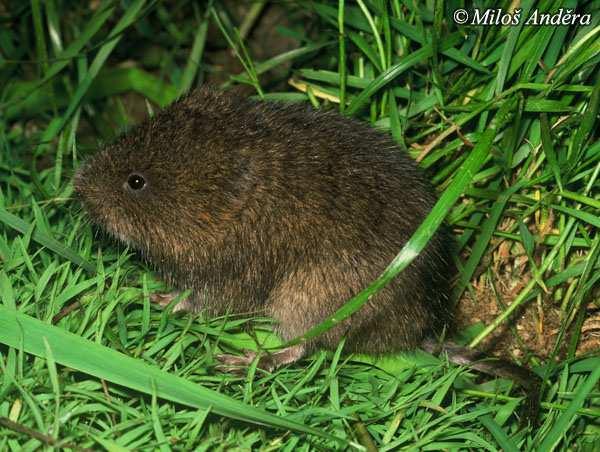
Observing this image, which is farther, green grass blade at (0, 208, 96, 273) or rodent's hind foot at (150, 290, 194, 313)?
rodent's hind foot at (150, 290, 194, 313)

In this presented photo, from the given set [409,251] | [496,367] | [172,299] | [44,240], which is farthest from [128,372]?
[496,367]

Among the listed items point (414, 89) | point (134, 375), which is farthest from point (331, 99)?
point (134, 375)

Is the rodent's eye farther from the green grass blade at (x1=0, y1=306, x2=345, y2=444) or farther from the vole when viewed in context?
the green grass blade at (x1=0, y1=306, x2=345, y2=444)

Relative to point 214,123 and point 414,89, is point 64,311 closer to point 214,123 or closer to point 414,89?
point 214,123

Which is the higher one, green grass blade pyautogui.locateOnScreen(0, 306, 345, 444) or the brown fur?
the brown fur

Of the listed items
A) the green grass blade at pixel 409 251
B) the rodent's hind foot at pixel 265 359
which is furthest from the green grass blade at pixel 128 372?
the rodent's hind foot at pixel 265 359

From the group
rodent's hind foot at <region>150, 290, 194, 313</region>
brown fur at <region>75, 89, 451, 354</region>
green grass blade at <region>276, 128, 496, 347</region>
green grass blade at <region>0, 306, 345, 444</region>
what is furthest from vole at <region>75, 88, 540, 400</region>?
green grass blade at <region>0, 306, 345, 444</region>

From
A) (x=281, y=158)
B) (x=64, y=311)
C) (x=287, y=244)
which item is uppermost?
(x=281, y=158)

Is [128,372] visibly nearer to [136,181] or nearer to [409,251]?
[136,181]
